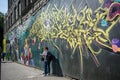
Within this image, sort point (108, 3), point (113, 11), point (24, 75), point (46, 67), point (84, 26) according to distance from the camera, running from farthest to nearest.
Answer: point (24, 75) < point (46, 67) < point (84, 26) < point (108, 3) < point (113, 11)

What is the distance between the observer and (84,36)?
1134 centimetres

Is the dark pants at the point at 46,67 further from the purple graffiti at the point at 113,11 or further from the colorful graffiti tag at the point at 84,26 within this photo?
the purple graffiti at the point at 113,11

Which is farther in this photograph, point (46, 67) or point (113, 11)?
point (46, 67)

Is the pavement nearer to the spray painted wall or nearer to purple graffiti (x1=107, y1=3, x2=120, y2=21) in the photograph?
the spray painted wall

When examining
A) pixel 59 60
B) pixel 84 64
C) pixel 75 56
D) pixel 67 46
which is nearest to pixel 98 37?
pixel 84 64

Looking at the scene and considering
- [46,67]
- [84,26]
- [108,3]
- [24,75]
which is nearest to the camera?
[108,3]

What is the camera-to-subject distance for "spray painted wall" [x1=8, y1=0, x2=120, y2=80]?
9.02m

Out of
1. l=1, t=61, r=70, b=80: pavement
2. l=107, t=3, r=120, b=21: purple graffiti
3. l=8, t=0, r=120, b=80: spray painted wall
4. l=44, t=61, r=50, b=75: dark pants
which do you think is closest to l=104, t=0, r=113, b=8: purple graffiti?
l=8, t=0, r=120, b=80: spray painted wall

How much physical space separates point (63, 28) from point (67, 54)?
4.44 feet

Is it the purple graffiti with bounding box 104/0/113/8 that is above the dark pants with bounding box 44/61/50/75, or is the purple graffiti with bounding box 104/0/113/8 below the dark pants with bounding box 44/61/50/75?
above

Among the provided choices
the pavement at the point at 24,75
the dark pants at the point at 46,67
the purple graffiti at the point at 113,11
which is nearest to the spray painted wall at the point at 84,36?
the purple graffiti at the point at 113,11

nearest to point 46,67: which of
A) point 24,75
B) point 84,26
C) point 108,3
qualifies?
point 24,75

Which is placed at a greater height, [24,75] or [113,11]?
[113,11]

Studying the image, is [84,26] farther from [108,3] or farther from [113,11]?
[113,11]
